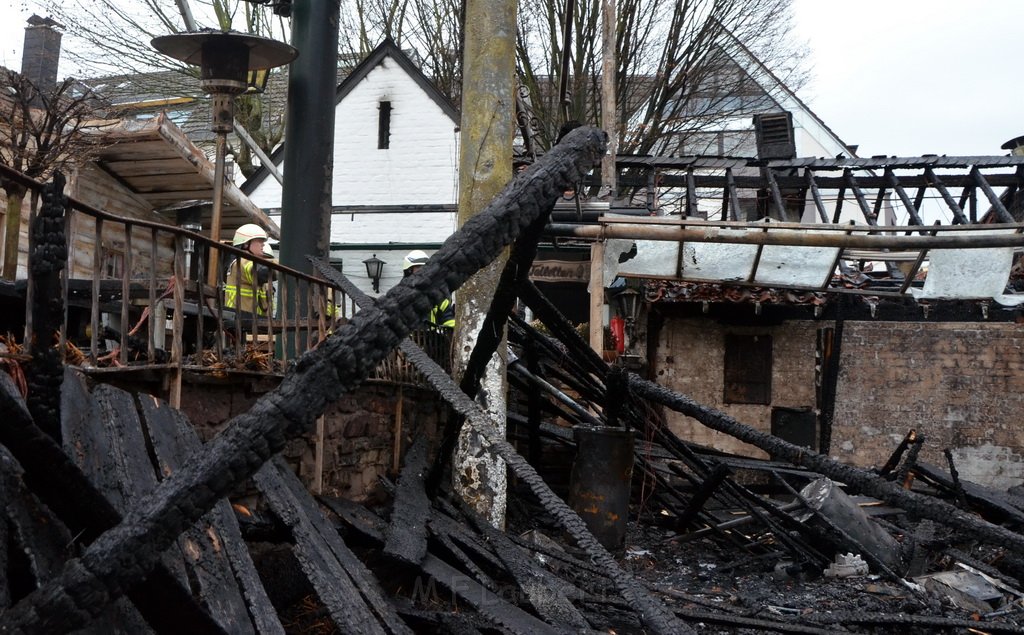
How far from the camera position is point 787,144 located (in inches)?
711

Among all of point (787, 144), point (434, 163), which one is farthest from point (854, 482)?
point (434, 163)

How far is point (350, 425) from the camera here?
653 cm

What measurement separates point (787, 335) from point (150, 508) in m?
15.7

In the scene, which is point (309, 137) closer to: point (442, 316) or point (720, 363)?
point (442, 316)

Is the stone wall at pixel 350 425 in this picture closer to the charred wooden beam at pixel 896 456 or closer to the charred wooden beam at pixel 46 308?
the charred wooden beam at pixel 46 308

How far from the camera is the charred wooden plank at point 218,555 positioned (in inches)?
138

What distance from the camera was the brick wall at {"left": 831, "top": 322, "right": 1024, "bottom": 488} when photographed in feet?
50.8

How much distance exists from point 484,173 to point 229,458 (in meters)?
5.54

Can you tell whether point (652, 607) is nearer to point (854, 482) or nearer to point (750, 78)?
point (854, 482)

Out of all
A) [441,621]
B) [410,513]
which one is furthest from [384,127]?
[441,621]

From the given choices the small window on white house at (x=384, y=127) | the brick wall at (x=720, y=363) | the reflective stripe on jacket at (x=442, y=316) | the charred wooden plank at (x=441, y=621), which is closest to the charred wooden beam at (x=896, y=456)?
the reflective stripe on jacket at (x=442, y=316)

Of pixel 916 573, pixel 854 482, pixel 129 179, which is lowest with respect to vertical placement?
pixel 916 573

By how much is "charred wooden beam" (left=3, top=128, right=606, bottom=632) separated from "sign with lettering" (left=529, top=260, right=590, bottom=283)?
48.5 feet

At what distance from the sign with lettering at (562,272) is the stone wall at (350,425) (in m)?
9.20
